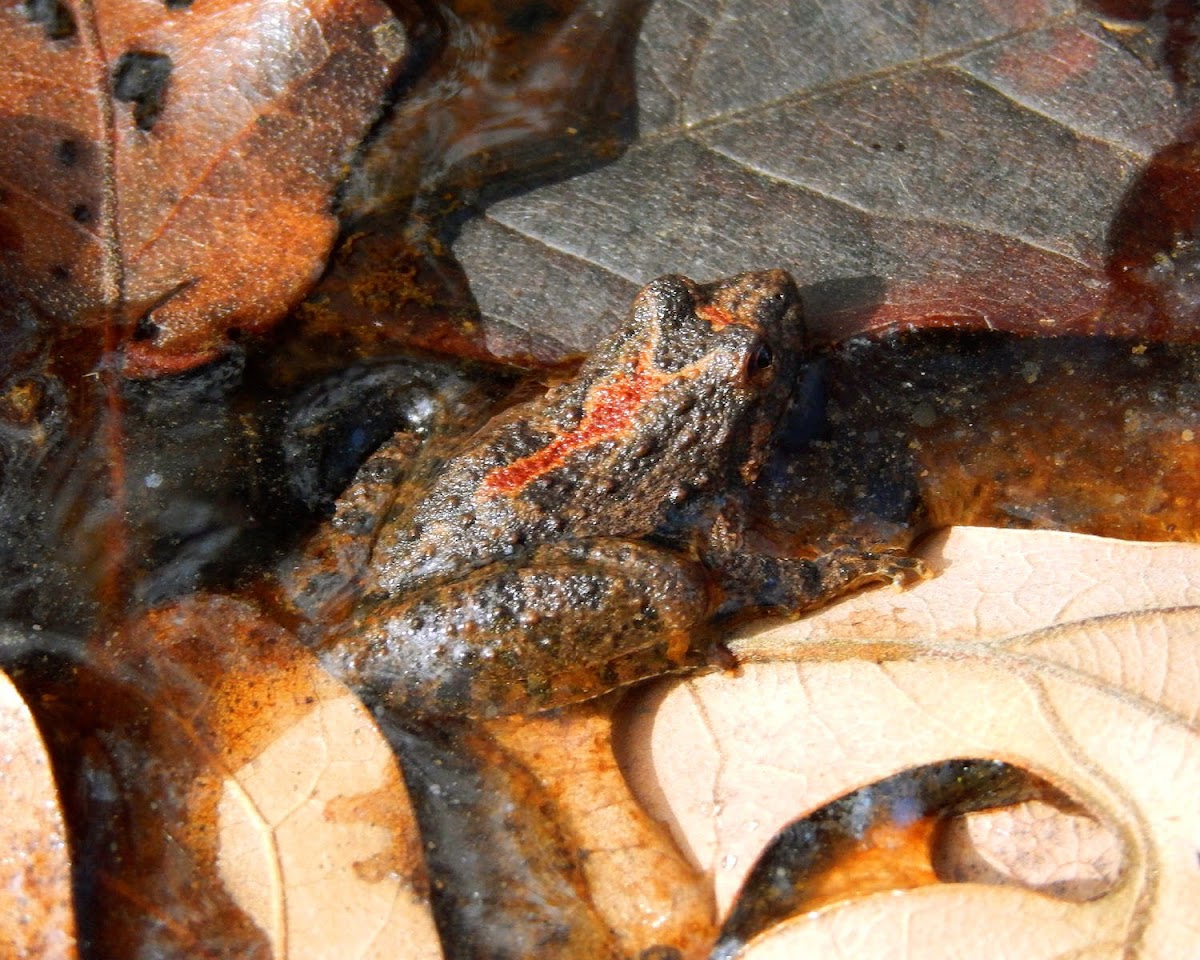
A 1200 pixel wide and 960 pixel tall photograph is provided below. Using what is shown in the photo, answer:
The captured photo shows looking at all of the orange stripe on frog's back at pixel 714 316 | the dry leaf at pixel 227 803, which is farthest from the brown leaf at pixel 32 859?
the orange stripe on frog's back at pixel 714 316

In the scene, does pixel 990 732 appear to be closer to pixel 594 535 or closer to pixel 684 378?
pixel 594 535

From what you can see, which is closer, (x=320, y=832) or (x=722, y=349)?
(x=320, y=832)

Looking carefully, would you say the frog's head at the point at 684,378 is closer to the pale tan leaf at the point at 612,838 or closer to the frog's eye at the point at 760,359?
the frog's eye at the point at 760,359

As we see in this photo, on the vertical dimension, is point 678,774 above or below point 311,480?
below

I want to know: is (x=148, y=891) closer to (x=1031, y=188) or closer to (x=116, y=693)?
(x=116, y=693)

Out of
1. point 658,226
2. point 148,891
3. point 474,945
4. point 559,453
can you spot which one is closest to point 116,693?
point 148,891

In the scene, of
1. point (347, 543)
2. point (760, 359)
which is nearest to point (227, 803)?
point (347, 543)

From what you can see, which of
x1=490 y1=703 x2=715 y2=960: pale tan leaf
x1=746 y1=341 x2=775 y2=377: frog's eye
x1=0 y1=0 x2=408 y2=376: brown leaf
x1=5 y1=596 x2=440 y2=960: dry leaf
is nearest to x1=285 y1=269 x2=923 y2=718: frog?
A: x1=746 y1=341 x2=775 y2=377: frog's eye

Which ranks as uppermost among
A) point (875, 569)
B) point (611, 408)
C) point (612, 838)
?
point (611, 408)
